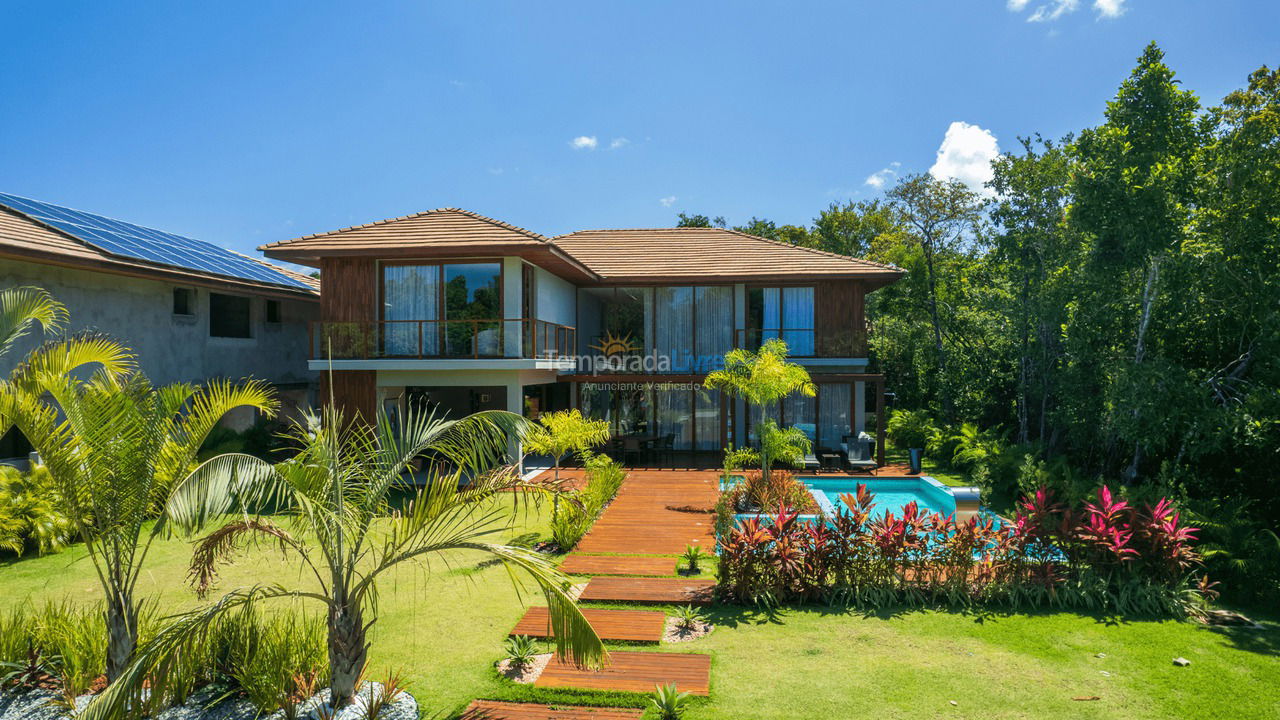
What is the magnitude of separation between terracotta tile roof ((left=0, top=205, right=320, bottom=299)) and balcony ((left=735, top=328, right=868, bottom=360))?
45.5 feet

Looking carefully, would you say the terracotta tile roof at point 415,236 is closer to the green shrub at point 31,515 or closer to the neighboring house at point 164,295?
the neighboring house at point 164,295

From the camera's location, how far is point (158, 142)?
971 inches

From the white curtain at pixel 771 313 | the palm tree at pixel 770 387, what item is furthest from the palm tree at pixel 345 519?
the white curtain at pixel 771 313

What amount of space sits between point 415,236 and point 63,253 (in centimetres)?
633

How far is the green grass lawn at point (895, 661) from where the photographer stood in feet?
17.9

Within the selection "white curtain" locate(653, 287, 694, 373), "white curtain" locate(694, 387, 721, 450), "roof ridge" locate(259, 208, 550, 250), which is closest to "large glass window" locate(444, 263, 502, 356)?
"roof ridge" locate(259, 208, 550, 250)

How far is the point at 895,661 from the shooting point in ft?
20.5

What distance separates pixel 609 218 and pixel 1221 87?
19.6 m

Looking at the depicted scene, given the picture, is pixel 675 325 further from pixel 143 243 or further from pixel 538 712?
pixel 538 712

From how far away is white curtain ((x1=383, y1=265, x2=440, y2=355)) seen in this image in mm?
15820

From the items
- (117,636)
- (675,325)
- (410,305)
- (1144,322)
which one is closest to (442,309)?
(410,305)

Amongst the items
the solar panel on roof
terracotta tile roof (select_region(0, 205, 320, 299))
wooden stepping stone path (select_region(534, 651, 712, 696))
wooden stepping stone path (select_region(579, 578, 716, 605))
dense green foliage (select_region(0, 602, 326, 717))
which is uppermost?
the solar panel on roof

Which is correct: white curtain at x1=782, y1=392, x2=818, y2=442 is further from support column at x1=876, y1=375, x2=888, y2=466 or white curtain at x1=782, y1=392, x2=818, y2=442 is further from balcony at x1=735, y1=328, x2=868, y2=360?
support column at x1=876, y1=375, x2=888, y2=466

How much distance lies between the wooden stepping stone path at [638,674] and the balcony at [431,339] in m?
9.69
